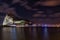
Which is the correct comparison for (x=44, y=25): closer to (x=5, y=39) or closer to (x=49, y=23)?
(x=49, y=23)

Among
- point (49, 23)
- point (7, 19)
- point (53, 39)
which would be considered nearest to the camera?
point (53, 39)

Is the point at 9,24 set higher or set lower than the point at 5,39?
higher

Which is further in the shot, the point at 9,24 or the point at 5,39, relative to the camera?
the point at 9,24

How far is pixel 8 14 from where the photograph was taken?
4.59m

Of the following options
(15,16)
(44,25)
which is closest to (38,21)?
(44,25)

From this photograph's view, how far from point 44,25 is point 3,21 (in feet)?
3.34

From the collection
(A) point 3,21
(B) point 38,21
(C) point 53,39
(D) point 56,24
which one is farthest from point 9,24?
(C) point 53,39

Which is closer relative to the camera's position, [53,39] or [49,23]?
[53,39]

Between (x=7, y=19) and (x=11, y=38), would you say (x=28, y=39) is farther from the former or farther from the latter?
(x=7, y=19)

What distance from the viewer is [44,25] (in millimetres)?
4805

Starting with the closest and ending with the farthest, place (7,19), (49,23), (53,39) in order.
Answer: (53,39), (7,19), (49,23)

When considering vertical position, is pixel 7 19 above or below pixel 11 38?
above

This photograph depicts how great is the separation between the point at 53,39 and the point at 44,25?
1703mm

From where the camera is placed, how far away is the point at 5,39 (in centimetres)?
313
